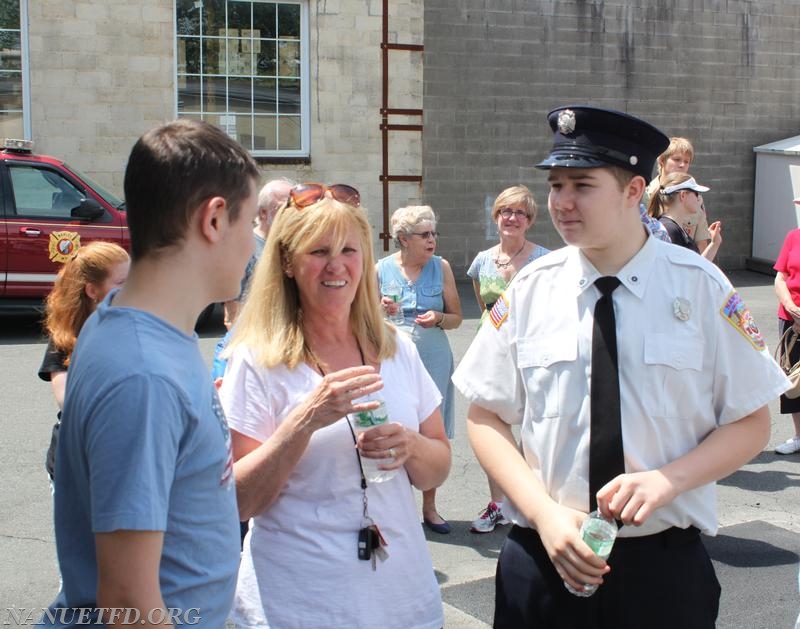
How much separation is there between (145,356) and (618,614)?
4.89ft

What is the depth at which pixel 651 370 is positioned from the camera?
8.60 feet

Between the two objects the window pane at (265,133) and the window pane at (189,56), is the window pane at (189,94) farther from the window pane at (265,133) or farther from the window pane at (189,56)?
the window pane at (265,133)

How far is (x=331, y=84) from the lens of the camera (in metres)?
15.1

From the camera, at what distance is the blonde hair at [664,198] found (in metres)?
6.59

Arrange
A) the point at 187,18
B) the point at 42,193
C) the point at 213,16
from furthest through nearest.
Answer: the point at 213,16
the point at 187,18
the point at 42,193

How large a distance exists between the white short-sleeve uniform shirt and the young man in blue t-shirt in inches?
39.7

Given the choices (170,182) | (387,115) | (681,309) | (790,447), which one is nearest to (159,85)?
(387,115)

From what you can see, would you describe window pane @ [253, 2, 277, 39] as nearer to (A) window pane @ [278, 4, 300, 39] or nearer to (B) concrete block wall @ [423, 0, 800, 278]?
(A) window pane @ [278, 4, 300, 39]

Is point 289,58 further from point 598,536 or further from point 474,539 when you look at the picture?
point 598,536

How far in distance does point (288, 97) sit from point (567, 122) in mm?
12942

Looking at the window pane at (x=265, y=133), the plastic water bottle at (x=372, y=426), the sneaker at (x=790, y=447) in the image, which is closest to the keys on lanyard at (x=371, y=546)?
the plastic water bottle at (x=372, y=426)

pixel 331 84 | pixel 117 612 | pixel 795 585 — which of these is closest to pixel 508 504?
pixel 117 612

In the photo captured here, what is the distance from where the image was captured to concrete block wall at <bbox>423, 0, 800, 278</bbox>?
54.2ft

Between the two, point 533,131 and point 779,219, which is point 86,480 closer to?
point 533,131
